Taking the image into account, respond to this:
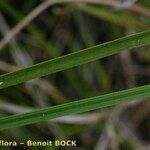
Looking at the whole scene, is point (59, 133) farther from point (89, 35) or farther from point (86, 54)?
point (86, 54)

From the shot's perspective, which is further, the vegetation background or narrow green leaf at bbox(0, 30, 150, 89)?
the vegetation background

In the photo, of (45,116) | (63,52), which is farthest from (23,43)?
(45,116)

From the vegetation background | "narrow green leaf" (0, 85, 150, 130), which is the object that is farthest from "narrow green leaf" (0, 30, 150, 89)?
the vegetation background

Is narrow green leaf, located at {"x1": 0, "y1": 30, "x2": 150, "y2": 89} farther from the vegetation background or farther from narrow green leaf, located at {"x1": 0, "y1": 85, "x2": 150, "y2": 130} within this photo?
the vegetation background

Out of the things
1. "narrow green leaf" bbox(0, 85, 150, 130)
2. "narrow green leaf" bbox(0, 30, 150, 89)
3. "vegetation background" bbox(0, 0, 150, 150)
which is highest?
"vegetation background" bbox(0, 0, 150, 150)

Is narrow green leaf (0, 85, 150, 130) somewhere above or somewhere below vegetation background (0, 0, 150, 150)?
below

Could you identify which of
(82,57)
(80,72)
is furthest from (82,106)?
(80,72)
